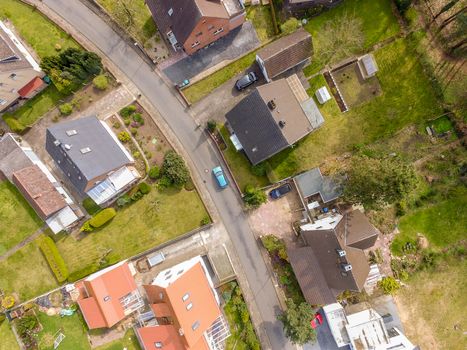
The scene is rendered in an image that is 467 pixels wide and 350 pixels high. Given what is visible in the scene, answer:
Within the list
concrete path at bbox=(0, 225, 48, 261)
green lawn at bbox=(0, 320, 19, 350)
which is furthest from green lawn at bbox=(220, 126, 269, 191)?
green lawn at bbox=(0, 320, 19, 350)

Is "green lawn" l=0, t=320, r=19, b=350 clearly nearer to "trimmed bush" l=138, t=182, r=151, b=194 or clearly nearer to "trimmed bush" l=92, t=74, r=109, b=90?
"trimmed bush" l=138, t=182, r=151, b=194

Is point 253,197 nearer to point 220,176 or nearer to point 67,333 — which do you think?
point 220,176

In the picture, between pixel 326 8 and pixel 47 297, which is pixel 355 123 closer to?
pixel 326 8

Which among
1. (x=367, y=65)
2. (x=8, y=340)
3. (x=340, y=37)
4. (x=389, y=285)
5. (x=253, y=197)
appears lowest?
(x=389, y=285)

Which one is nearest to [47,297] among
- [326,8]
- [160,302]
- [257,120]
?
[160,302]

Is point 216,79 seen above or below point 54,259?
above

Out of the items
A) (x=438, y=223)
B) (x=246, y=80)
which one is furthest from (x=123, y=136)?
(x=438, y=223)

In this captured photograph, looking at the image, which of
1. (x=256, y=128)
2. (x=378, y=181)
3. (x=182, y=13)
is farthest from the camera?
(x=256, y=128)
